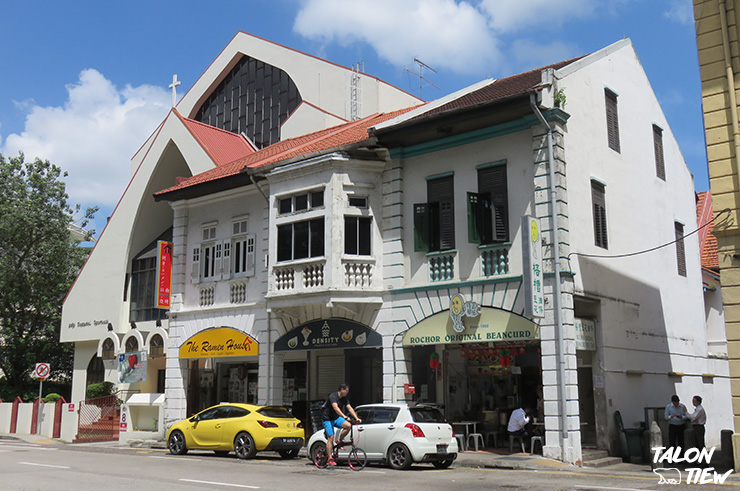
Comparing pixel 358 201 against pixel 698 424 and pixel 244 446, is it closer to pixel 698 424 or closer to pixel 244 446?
pixel 244 446

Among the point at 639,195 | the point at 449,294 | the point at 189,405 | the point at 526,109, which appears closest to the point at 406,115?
the point at 526,109

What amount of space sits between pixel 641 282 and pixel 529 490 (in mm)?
11548

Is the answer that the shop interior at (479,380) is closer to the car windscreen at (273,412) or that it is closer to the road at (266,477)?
the car windscreen at (273,412)

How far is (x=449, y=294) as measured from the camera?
1962 cm

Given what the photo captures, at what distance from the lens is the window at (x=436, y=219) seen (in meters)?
20.2

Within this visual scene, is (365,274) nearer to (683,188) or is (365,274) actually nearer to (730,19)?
(730,19)

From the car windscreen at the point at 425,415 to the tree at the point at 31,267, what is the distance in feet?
90.0

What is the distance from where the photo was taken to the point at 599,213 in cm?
2027

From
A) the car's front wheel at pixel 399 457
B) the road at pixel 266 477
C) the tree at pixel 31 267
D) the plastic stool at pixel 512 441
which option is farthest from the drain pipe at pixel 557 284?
the tree at pixel 31 267

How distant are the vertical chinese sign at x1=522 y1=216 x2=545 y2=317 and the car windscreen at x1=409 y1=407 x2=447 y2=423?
3.27 m

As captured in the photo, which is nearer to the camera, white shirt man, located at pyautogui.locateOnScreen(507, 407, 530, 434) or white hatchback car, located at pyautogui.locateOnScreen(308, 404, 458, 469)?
white hatchback car, located at pyautogui.locateOnScreen(308, 404, 458, 469)

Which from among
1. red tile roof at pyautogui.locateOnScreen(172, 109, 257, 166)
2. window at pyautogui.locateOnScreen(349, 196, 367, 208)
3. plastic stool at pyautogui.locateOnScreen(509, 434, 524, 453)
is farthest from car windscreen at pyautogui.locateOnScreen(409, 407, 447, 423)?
red tile roof at pyautogui.locateOnScreen(172, 109, 257, 166)

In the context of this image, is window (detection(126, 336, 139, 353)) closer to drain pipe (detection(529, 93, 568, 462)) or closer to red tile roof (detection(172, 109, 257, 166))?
red tile roof (detection(172, 109, 257, 166))

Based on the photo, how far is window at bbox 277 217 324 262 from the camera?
21.4 m
